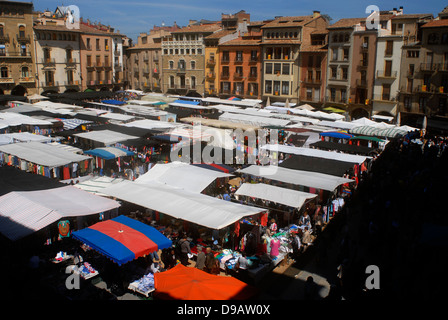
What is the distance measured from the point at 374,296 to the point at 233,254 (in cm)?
Result: 399

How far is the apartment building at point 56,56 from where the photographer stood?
47219mm

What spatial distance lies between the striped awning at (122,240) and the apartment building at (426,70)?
102 feet

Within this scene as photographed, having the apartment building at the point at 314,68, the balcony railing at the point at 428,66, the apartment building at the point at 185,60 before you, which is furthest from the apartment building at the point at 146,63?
the balcony railing at the point at 428,66

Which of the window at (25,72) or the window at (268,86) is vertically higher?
the window at (25,72)

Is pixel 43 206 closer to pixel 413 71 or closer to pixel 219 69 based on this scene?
pixel 413 71

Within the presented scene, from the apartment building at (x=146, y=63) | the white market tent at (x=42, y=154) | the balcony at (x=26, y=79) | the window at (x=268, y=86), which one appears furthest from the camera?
the apartment building at (x=146, y=63)

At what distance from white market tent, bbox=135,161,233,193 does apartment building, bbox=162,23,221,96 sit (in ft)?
116

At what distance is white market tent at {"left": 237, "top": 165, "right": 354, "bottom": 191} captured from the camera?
1427 centimetres

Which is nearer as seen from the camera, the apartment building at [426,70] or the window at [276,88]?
the apartment building at [426,70]

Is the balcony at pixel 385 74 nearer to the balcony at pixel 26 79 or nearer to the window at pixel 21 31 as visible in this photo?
the balcony at pixel 26 79

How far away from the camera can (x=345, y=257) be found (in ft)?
35.0

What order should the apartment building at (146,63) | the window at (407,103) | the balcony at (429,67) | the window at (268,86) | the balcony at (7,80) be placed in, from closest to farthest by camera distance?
the balcony at (429,67)
the window at (407,103)
the window at (268,86)
the balcony at (7,80)
the apartment building at (146,63)

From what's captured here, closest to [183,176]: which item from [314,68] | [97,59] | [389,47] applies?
[389,47]

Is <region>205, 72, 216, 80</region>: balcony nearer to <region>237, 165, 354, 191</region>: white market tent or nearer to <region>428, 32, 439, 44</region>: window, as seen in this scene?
<region>428, 32, 439, 44</region>: window
